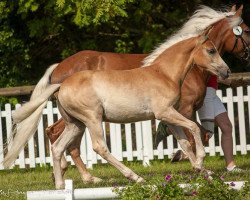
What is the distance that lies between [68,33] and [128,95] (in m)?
7.74

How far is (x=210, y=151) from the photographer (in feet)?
47.6

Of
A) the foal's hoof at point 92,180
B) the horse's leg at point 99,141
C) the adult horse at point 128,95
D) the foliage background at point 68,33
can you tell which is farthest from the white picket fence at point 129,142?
the horse's leg at point 99,141

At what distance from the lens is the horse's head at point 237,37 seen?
11484mm

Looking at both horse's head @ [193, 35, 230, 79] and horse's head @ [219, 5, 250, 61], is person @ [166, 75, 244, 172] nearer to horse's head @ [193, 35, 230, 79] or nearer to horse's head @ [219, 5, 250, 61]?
horse's head @ [219, 5, 250, 61]

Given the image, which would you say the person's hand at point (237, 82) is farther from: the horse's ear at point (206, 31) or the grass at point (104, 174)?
the horse's ear at point (206, 31)

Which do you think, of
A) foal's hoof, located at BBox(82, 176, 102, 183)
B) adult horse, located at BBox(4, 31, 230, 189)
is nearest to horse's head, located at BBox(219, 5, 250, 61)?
adult horse, located at BBox(4, 31, 230, 189)

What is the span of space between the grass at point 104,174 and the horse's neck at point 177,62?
1176 mm

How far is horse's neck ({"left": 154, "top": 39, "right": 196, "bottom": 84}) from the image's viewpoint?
9938mm

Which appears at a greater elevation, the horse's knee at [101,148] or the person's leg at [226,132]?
the horse's knee at [101,148]

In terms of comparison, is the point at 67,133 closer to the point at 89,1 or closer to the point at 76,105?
the point at 76,105

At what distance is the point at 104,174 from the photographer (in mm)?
12312

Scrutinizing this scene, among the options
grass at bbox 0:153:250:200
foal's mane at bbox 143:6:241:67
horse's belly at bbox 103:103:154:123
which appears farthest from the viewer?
foal's mane at bbox 143:6:241:67

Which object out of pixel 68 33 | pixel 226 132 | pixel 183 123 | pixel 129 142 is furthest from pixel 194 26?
pixel 68 33

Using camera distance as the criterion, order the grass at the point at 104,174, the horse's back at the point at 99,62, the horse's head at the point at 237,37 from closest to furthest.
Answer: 1. the grass at the point at 104,174
2. the horse's head at the point at 237,37
3. the horse's back at the point at 99,62
